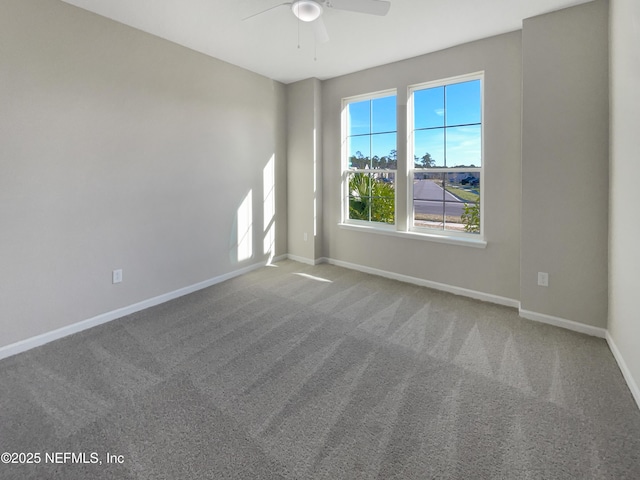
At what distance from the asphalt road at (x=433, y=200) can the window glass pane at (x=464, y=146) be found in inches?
12.4

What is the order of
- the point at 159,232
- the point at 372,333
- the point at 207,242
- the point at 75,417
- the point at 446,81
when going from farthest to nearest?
the point at 207,242 < the point at 446,81 < the point at 159,232 < the point at 372,333 < the point at 75,417

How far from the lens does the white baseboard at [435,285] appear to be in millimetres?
3378

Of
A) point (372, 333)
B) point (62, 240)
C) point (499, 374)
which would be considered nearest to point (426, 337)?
point (372, 333)

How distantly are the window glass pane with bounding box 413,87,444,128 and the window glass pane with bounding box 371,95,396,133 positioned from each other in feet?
0.96

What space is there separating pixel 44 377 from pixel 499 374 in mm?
2978

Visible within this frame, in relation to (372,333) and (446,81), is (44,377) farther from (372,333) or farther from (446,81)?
(446,81)

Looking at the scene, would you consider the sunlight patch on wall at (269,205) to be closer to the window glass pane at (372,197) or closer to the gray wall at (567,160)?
the window glass pane at (372,197)

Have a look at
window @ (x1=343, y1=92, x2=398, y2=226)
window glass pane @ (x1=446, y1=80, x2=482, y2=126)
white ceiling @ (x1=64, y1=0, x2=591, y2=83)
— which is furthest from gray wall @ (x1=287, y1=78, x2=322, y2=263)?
window glass pane @ (x1=446, y1=80, x2=482, y2=126)

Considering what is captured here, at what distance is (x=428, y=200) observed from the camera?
3.92 meters

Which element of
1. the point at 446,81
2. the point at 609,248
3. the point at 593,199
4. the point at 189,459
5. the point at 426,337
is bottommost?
the point at 189,459

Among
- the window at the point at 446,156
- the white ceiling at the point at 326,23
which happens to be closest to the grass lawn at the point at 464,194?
the window at the point at 446,156

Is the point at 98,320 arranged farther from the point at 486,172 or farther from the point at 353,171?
the point at 486,172

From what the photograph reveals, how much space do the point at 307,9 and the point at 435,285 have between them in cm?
298

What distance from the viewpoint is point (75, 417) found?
1791 millimetres
